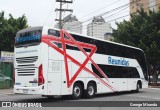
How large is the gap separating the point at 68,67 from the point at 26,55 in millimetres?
2351

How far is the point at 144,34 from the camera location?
37.5 m

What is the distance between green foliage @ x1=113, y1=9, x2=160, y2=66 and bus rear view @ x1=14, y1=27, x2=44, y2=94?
19759 millimetres

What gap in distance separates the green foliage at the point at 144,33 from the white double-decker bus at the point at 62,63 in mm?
13467

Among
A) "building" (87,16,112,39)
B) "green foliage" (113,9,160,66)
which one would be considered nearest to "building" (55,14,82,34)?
"building" (87,16,112,39)

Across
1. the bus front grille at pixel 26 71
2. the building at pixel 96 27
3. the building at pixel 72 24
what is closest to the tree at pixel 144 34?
the building at pixel 96 27

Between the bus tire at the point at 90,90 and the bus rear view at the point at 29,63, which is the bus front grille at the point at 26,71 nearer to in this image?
the bus rear view at the point at 29,63

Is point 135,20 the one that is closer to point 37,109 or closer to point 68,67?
point 68,67

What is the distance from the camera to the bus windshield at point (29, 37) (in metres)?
18.1

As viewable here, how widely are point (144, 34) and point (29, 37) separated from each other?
69.4ft

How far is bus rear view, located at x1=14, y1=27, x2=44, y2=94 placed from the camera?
17.8 metres

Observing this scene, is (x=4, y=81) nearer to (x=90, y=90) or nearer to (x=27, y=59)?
(x=90, y=90)

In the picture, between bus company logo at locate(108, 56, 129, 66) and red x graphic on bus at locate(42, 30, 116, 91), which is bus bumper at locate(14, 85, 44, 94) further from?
bus company logo at locate(108, 56, 129, 66)

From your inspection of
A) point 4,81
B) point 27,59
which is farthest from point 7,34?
point 27,59

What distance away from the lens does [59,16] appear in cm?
4338
